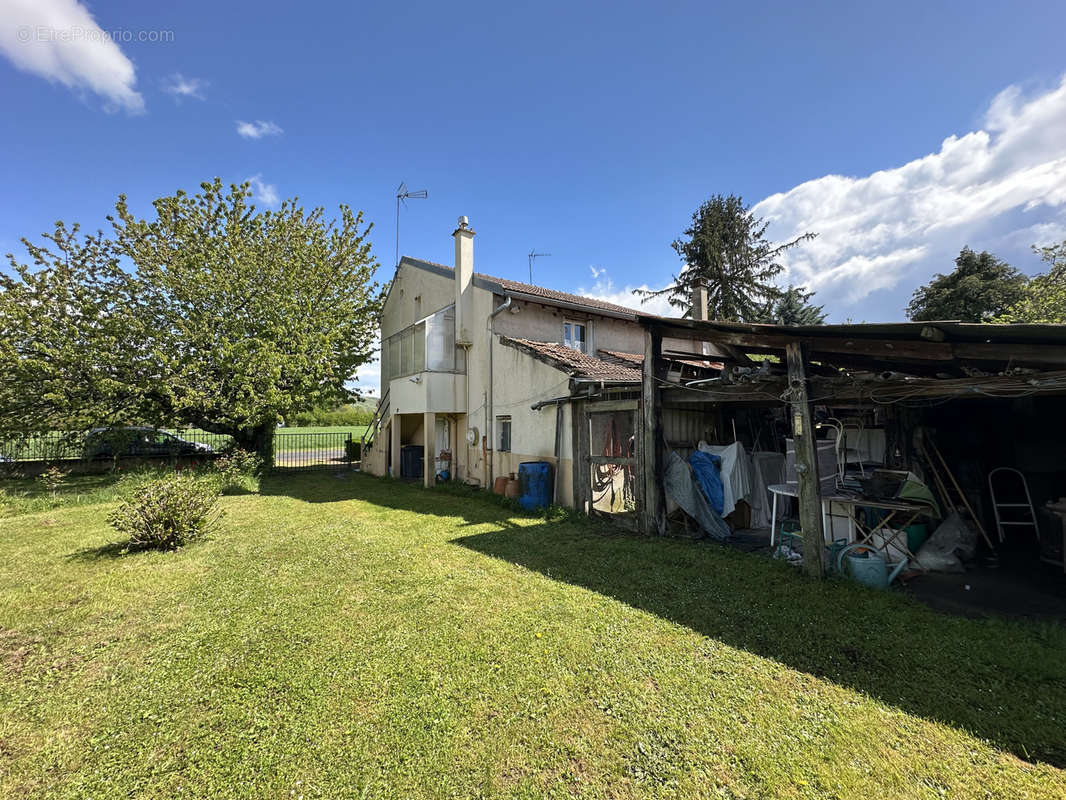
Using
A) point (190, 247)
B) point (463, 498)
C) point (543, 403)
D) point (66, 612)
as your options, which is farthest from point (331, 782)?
point (190, 247)

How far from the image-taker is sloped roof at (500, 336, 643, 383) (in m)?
9.73

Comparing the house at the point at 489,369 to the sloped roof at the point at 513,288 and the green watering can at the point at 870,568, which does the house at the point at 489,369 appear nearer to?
the sloped roof at the point at 513,288

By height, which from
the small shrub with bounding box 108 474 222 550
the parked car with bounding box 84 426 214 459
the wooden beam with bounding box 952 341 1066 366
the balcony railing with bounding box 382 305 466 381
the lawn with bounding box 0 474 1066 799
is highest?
the balcony railing with bounding box 382 305 466 381

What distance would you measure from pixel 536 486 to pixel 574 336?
256 inches

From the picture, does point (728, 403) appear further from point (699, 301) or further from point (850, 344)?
point (699, 301)

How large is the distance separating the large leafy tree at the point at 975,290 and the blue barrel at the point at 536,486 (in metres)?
28.4

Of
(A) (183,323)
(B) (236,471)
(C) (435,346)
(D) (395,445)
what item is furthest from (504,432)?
(A) (183,323)

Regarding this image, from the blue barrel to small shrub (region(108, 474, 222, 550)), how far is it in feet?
20.5

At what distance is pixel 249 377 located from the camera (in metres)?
15.2

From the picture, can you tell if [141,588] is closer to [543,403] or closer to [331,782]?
[331,782]

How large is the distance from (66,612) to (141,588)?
2.40 feet

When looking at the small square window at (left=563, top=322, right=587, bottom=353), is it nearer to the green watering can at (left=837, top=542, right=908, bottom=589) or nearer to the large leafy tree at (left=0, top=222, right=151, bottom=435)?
the green watering can at (left=837, top=542, right=908, bottom=589)

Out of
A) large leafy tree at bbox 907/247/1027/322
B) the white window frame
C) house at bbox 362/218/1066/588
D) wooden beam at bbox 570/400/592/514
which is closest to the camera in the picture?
house at bbox 362/218/1066/588

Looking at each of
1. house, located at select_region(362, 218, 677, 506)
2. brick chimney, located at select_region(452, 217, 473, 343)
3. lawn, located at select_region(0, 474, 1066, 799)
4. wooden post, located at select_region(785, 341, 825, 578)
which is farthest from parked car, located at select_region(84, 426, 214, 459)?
wooden post, located at select_region(785, 341, 825, 578)
